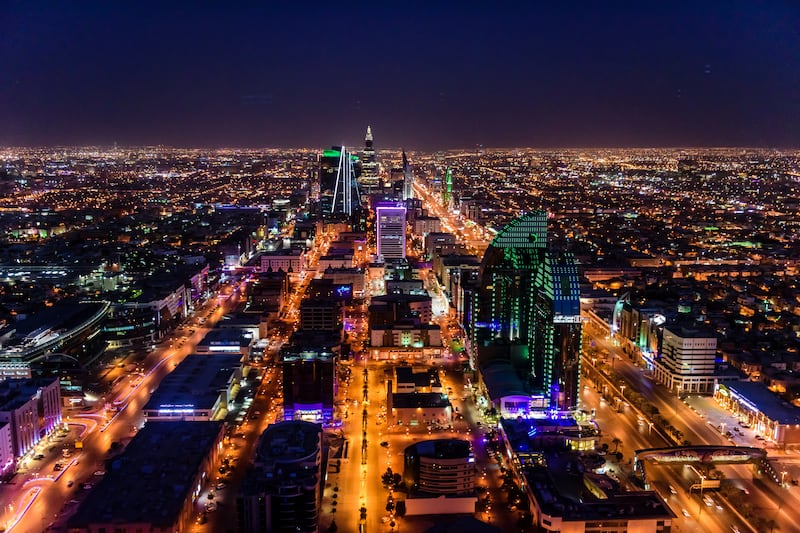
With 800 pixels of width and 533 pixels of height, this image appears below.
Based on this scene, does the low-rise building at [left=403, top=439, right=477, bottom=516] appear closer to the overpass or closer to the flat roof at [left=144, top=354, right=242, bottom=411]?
the overpass

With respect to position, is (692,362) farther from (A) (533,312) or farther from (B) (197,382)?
(B) (197,382)

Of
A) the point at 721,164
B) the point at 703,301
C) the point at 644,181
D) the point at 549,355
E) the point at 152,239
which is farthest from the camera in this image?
the point at 644,181

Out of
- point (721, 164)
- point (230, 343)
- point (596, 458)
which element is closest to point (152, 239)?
point (230, 343)

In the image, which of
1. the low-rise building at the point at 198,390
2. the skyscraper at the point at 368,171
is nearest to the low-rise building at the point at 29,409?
the low-rise building at the point at 198,390

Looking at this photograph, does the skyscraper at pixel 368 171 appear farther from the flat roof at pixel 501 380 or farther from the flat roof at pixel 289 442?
the flat roof at pixel 289 442

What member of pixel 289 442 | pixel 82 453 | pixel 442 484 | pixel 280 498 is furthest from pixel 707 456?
pixel 82 453

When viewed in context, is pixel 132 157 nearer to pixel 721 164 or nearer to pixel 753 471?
pixel 721 164
